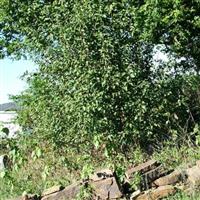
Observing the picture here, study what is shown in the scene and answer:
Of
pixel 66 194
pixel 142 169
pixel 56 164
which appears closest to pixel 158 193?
pixel 142 169

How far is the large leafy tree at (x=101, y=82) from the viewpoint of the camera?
12766 millimetres

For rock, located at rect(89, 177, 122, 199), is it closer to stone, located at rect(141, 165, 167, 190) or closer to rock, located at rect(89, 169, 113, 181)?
rock, located at rect(89, 169, 113, 181)

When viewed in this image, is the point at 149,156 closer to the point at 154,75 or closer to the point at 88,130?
the point at 88,130

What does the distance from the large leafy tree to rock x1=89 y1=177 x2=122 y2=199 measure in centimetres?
435

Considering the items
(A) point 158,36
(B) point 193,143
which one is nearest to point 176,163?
(B) point 193,143

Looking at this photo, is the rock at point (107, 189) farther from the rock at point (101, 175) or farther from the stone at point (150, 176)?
the stone at point (150, 176)

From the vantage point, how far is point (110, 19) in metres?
13.4

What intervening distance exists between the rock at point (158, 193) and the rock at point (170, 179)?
0.79 ft

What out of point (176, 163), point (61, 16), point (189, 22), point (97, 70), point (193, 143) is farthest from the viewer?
point (189, 22)

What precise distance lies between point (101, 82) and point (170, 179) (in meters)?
5.19

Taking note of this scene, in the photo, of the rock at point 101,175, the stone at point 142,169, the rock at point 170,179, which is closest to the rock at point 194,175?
the rock at point 170,179

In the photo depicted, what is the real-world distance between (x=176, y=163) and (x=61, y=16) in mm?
5850

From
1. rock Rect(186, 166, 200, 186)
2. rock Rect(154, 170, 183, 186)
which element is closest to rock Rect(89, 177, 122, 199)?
rock Rect(154, 170, 183, 186)

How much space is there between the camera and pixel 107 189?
302 inches
